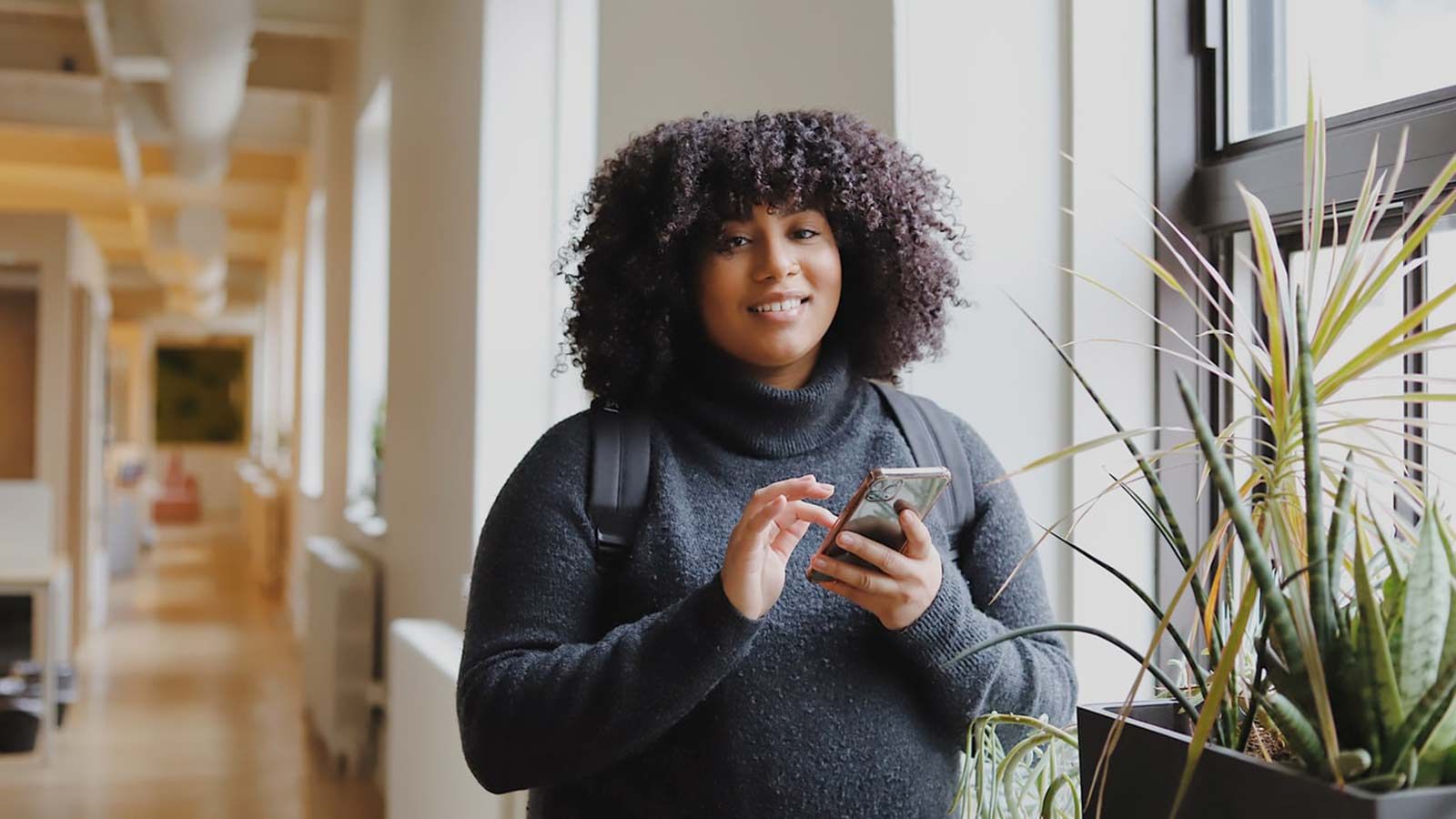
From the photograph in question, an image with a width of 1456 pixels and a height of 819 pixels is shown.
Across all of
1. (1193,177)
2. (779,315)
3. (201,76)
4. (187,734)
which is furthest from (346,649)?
(779,315)

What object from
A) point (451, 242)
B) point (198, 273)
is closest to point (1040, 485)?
point (451, 242)

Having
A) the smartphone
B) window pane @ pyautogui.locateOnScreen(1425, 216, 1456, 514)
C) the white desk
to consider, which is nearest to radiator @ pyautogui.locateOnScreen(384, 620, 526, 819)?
the smartphone

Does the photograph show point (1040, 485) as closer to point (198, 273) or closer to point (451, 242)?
Answer: point (451, 242)

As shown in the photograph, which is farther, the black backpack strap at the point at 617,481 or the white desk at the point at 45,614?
the white desk at the point at 45,614

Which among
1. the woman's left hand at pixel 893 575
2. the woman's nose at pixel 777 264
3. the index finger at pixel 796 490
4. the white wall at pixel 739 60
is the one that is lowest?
the woman's left hand at pixel 893 575

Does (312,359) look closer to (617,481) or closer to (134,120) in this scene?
(134,120)

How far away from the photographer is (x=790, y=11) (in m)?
2.20

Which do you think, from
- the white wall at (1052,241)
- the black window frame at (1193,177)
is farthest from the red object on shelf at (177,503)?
the black window frame at (1193,177)

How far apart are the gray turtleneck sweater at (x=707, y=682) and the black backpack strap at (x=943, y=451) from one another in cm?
5

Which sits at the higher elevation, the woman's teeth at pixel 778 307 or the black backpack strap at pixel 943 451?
the woman's teeth at pixel 778 307

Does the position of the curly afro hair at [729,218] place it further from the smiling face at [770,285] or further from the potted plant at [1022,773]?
the potted plant at [1022,773]

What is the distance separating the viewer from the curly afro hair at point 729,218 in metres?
1.51

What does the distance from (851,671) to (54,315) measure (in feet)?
27.4

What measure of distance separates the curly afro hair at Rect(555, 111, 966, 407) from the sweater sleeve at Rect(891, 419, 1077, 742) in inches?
7.1
